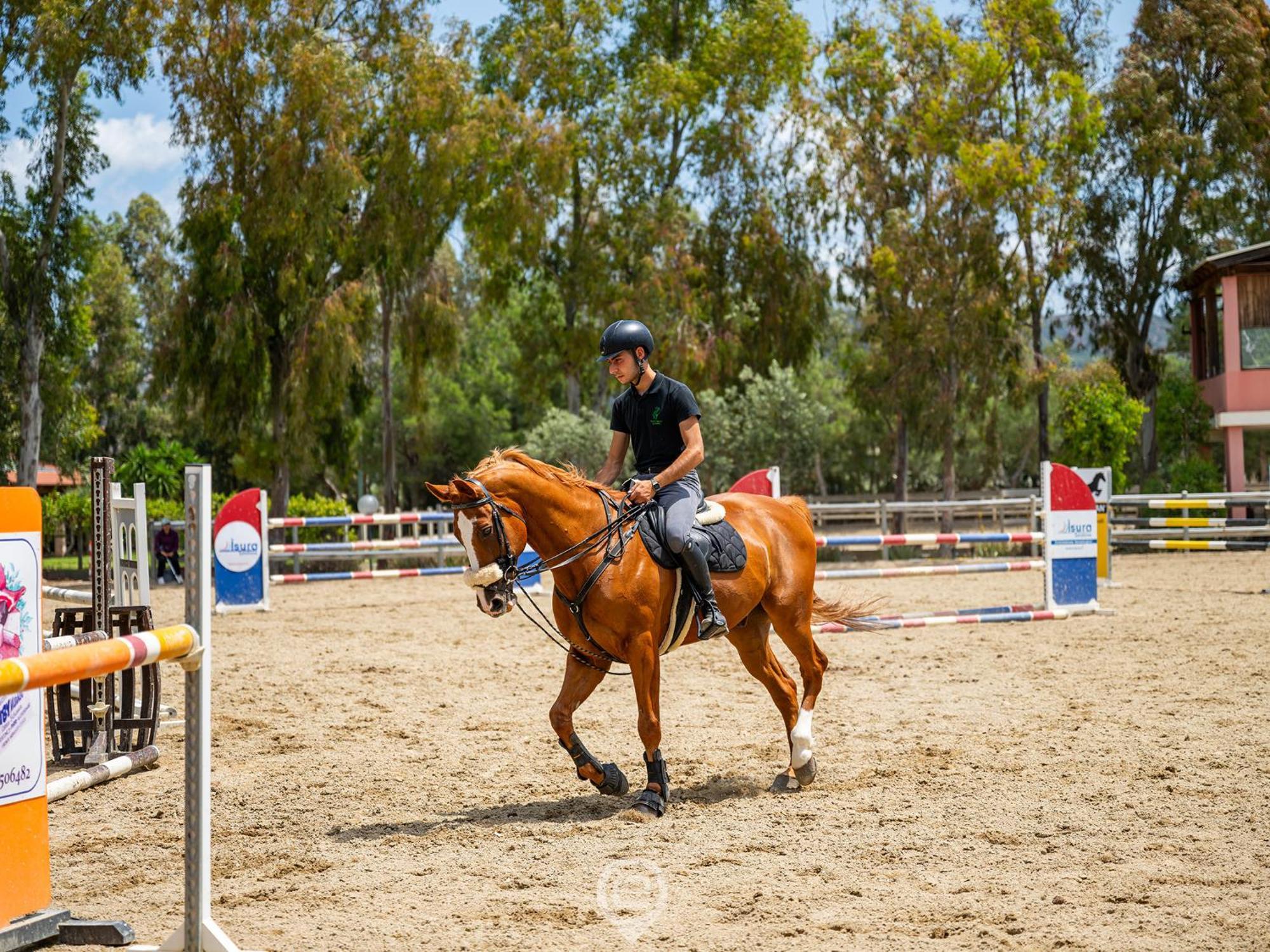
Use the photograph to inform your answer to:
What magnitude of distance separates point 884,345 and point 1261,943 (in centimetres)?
2896

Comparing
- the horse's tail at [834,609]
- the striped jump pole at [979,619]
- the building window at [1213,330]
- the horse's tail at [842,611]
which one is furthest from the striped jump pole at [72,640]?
the building window at [1213,330]

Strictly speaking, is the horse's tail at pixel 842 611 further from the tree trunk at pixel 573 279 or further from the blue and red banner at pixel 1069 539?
the tree trunk at pixel 573 279

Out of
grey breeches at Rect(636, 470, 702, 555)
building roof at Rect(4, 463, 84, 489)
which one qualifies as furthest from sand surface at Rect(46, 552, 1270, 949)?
building roof at Rect(4, 463, 84, 489)

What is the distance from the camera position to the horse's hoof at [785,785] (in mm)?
6242

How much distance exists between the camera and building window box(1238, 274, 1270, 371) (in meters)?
28.7

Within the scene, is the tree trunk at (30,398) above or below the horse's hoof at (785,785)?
above

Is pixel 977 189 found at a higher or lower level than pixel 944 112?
lower

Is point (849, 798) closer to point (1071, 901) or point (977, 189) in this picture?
point (1071, 901)

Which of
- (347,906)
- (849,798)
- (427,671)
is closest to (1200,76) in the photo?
(427,671)

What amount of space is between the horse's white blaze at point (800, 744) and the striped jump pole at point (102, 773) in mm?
3661

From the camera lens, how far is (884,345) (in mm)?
31922

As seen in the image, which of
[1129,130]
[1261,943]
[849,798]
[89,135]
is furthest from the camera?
[1129,130]

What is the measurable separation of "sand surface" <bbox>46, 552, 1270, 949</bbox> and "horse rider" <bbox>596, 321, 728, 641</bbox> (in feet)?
4.05

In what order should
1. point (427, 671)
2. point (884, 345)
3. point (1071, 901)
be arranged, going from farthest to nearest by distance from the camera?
point (884, 345) → point (427, 671) → point (1071, 901)
